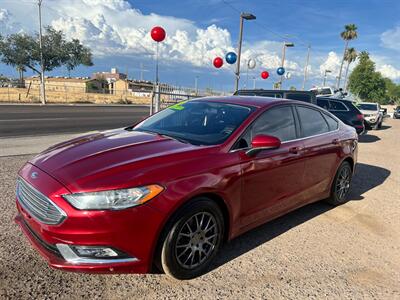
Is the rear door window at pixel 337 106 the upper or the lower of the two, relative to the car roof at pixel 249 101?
lower

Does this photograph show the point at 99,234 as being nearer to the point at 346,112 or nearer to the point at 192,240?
the point at 192,240

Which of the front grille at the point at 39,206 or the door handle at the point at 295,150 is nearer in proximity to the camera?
the front grille at the point at 39,206

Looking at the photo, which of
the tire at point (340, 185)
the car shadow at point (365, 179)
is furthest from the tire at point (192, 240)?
the car shadow at point (365, 179)

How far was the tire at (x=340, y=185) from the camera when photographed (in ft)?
16.9

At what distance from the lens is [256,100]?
424 centimetres

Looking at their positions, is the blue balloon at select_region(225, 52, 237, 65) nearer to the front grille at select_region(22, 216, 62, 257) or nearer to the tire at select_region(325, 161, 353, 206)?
the tire at select_region(325, 161, 353, 206)

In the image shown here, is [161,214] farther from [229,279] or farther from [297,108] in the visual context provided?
[297,108]

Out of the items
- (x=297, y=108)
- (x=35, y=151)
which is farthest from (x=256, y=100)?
(x=35, y=151)

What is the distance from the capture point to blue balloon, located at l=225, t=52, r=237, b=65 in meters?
17.5

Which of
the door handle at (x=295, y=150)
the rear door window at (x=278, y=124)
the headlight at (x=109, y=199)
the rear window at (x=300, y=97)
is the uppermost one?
the rear window at (x=300, y=97)

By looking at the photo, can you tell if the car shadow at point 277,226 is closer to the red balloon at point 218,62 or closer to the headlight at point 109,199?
the headlight at point 109,199

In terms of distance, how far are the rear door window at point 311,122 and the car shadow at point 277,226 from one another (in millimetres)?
1190

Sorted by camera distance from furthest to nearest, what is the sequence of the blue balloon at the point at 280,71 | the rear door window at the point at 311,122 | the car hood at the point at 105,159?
the blue balloon at the point at 280,71 → the rear door window at the point at 311,122 → the car hood at the point at 105,159

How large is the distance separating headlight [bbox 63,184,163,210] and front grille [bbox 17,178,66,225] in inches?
5.6
